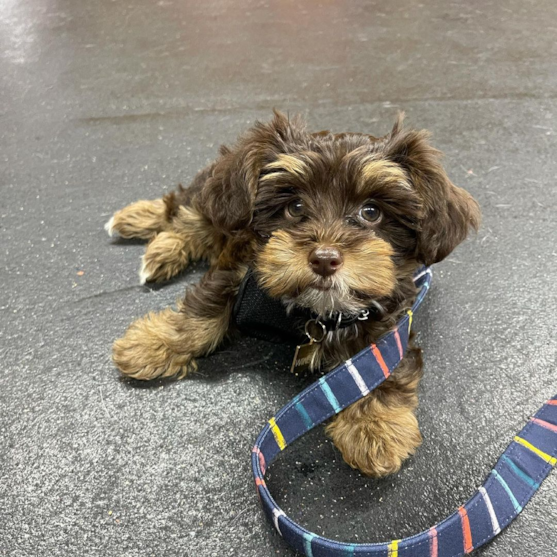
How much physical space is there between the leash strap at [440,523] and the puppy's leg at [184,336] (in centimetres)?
47

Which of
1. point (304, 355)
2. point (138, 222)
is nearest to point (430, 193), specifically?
point (304, 355)

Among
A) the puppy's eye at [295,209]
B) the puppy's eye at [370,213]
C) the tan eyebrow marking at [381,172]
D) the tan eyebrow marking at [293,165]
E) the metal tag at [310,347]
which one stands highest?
the tan eyebrow marking at [381,172]

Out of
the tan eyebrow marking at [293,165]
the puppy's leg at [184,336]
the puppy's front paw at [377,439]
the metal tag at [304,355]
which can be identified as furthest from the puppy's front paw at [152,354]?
the tan eyebrow marking at [293,165]

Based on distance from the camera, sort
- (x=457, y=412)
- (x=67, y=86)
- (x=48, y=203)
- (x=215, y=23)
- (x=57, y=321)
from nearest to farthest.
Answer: (x=457, y=412)
(x=57, y=321)
(x=48, y=203)
(x=67, y=86)
(x=215, y=23)

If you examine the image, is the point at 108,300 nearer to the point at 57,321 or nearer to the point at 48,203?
the point at 57,321

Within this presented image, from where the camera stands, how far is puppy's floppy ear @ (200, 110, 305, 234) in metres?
1.48

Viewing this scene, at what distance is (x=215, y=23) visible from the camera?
4410 mm

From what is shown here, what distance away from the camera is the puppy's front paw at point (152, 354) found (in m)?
1.79

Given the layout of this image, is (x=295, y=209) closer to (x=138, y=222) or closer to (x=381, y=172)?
(x=381, y=172)

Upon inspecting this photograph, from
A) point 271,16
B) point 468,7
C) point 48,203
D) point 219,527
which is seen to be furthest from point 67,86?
point 468,7

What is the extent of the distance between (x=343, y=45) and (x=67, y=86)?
221cm

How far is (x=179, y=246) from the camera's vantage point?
2.17m

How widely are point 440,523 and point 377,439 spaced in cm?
29

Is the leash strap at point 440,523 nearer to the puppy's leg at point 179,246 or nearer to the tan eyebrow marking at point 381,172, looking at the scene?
the tan eyebrow marking at point 381,172
